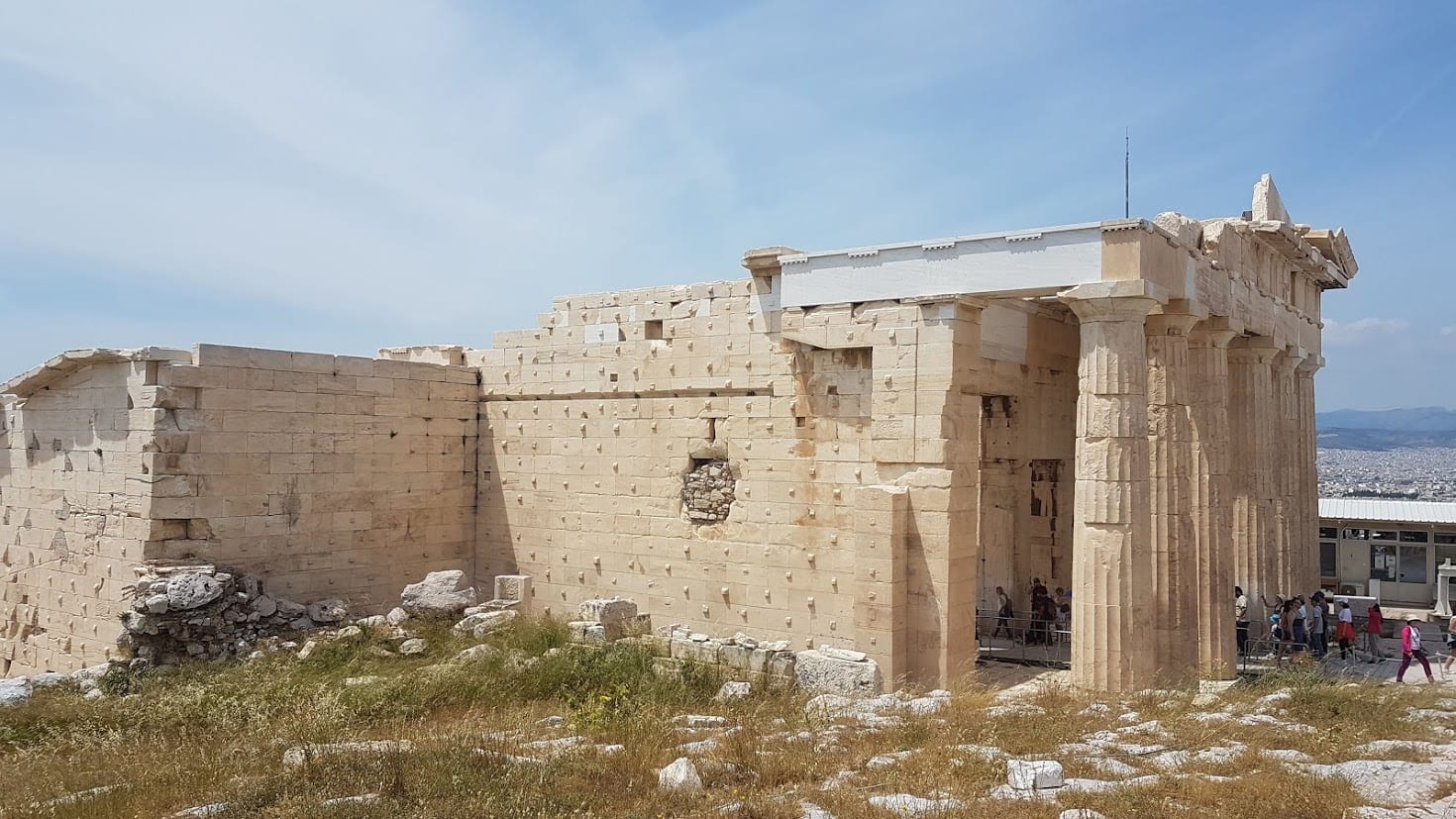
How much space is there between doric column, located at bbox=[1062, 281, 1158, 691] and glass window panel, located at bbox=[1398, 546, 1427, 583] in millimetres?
12196

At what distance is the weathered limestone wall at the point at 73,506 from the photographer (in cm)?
1292

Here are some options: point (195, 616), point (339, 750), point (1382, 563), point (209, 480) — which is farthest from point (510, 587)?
point (1382, 563)

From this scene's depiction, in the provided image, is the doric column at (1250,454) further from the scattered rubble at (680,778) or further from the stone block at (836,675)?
the scattered rubble at (680,778)

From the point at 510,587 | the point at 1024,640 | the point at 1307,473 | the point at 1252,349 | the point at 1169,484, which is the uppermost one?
the point at 1252,349

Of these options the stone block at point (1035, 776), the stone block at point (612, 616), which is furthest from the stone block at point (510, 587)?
the stone block at point (1035, 776)

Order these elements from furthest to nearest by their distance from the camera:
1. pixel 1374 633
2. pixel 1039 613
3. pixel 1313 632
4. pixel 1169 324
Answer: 1. pixel 1039 613
2. pixel 1374 633
3. pixel 1313 632
4. pixel 1169 324

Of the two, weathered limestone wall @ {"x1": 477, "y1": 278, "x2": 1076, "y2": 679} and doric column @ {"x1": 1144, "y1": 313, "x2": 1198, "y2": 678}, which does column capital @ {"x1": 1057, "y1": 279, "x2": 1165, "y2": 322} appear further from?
doric column @ {"x1": 1144, "y1": 313, "x2": 1198, "y2": 678}

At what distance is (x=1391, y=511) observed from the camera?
20641mm

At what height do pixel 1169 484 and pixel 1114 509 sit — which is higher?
pixel 1169 484

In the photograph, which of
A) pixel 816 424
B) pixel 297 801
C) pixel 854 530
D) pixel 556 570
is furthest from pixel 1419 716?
pixel 556 570

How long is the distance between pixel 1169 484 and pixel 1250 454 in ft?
14.4

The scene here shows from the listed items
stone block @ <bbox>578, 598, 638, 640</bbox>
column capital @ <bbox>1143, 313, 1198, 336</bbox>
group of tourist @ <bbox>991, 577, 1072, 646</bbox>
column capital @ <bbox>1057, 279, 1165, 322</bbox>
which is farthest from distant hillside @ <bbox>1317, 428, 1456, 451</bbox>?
stone block @ <bbox>578, 598, 638, 640</bbox>

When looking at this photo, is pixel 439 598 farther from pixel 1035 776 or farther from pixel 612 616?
pixel 1035 776

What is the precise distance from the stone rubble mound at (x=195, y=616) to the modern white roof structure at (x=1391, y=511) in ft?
63.2
